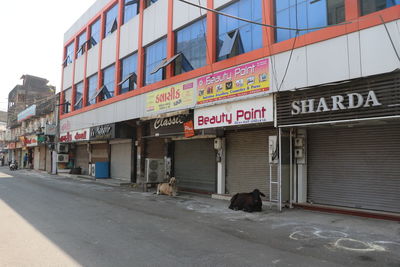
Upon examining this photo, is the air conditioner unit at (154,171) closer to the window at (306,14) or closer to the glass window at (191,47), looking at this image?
the glass window at (191,47)

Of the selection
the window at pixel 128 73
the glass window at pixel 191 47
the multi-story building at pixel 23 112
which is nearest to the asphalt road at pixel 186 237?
the glass window at pixel 191 47

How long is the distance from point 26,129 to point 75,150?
65.7ft

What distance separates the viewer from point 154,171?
16703 mm

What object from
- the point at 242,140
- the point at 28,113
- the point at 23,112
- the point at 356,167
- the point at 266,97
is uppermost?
the point at 23,112

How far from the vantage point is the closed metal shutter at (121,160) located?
21.5 metres

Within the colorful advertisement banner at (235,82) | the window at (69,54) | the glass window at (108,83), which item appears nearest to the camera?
the colorful advertisement banner at (235,82)

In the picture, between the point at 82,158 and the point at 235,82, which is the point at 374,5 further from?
the point at 82,158

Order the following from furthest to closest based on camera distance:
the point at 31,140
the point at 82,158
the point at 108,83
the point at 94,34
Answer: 1. the point at 31,140
2. the point at 82,158
3. the point at 94,34
4. the point at 108,83

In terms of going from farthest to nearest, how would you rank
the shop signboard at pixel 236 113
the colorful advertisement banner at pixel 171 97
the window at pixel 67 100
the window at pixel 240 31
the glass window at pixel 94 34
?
1. the window at pixel 67 100
2. the glass window at pixel 94 34
3. the colorful advertisement banner at pixel 171 97
4. the window at pixel 240 31
5. the shop signboard at pixel 236 113

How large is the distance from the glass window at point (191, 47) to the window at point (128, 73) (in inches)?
174

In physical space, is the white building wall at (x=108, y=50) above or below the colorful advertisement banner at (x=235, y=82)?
above

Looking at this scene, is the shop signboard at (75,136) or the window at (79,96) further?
the window at (79,96)

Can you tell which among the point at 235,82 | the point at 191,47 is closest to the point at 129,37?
the point at 191,47

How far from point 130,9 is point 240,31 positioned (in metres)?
11.1
